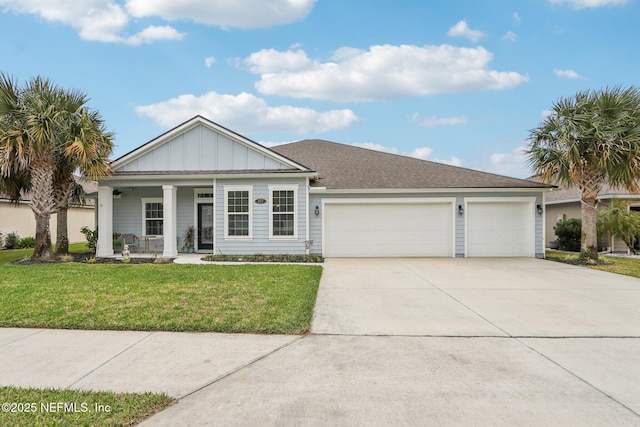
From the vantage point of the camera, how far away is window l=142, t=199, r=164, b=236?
1403 centimetres

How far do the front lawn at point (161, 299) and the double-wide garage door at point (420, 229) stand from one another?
4364mm

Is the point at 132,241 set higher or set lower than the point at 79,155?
lower

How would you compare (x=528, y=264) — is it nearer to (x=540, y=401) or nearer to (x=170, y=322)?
(x=540, y=401)

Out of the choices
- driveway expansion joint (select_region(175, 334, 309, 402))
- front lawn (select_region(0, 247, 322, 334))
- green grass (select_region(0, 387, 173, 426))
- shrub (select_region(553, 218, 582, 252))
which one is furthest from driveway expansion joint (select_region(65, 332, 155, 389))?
shrub (select_region(553, 218, 582, 252))

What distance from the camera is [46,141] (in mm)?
10758

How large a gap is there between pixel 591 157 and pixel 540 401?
11621 millimetres

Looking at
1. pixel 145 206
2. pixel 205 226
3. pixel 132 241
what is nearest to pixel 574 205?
pixel 205 226

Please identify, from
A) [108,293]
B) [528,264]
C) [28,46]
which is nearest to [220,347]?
[108,293]

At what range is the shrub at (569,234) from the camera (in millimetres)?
15727

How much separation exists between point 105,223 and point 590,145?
1709 centimetres

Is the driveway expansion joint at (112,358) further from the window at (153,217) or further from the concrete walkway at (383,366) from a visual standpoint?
the window at (153,217)

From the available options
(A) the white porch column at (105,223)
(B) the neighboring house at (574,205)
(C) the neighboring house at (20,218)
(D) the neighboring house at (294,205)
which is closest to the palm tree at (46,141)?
(A) the white porch column at (105,223)

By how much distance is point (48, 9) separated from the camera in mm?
11938

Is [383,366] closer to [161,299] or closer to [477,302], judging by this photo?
[477,302]
